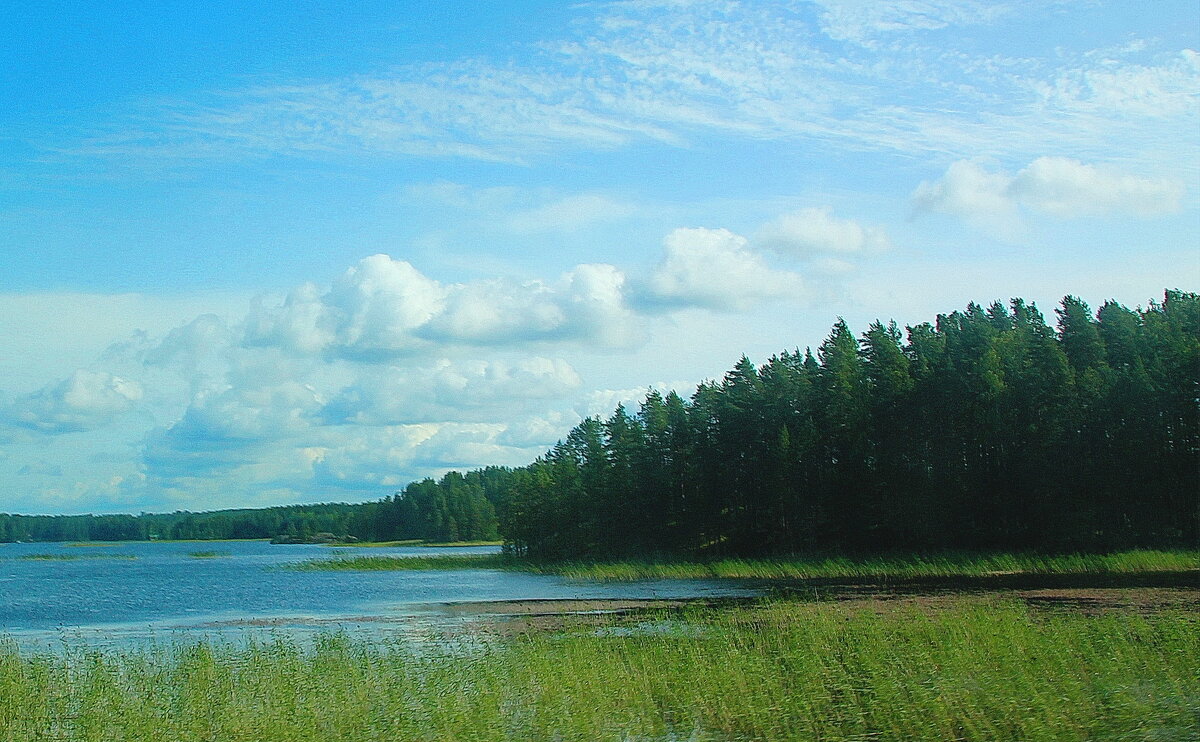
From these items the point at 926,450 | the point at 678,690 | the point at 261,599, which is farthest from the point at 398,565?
the point at 678,690

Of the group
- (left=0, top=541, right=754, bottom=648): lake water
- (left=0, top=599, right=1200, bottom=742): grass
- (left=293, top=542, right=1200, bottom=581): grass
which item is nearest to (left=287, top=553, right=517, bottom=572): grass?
(left=0, top=541, right=754, bottom=648): lake water

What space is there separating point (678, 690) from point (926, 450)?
164ft

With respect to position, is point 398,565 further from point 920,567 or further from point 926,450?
point 920,567

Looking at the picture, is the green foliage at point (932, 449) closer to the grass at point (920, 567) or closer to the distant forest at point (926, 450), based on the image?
the distant forest at point (926, 450)

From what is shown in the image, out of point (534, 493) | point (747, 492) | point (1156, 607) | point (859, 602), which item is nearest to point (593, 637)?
point (859, 602)

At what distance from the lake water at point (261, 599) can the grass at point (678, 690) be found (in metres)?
7.70

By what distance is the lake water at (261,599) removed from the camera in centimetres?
3359

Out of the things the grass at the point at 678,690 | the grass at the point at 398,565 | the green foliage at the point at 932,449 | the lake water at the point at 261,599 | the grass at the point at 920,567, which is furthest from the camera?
the grass at the point at 398,565

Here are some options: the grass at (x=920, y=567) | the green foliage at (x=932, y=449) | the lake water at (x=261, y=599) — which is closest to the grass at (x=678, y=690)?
the lake water at (x=261, y=599)

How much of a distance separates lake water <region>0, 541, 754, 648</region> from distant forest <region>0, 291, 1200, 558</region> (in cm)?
1421

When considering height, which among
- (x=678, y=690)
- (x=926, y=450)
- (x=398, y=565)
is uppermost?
(x=926, y=450)

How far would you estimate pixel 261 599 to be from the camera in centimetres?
4988

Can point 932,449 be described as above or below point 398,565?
above

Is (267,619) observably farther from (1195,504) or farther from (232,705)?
(1195,504)
